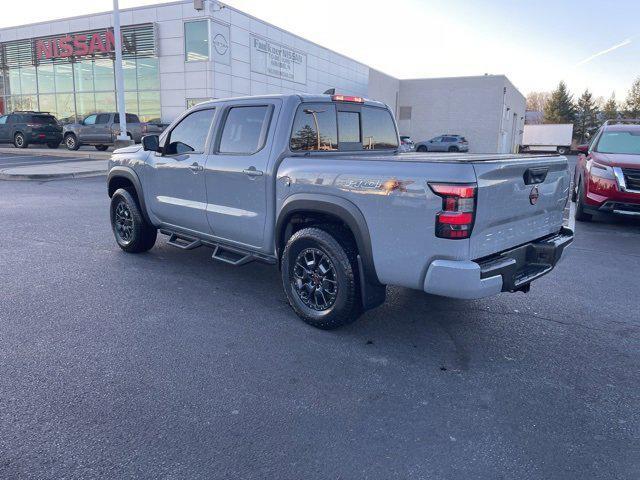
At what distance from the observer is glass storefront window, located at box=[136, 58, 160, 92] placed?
1062 inches

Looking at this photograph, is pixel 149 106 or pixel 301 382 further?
pixel 149 106

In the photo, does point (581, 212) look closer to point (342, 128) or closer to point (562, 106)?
point (342, 128)

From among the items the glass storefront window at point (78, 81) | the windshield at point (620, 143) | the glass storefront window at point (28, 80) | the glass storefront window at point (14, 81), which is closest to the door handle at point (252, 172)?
the windshield at point (620, 143)

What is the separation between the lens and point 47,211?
30.7 ft

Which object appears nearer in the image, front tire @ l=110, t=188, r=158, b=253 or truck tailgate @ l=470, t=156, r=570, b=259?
truck tailgate @ l=470, t=156, r=570, b=259

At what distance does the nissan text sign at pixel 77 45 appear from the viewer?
27.2 m

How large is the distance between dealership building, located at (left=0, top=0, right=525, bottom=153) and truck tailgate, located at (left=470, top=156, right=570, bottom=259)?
24077 millimetres

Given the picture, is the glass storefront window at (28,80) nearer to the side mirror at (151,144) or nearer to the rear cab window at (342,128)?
the side mirror at (151,144)

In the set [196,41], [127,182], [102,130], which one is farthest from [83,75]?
[127,182]

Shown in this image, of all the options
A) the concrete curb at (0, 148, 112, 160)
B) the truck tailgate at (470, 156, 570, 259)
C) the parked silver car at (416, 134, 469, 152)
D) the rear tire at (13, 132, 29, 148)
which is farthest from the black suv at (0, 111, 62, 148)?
the truck tailgate at (470, 156, 570, 259)

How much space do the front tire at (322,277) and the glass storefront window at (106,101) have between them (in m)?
28.4

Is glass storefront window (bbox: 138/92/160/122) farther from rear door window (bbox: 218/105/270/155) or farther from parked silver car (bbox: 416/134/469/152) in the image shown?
Answer: rear door window (bbox: 218/105/270/155)

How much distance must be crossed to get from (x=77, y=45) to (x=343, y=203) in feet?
99.6

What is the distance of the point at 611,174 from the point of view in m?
8.24
